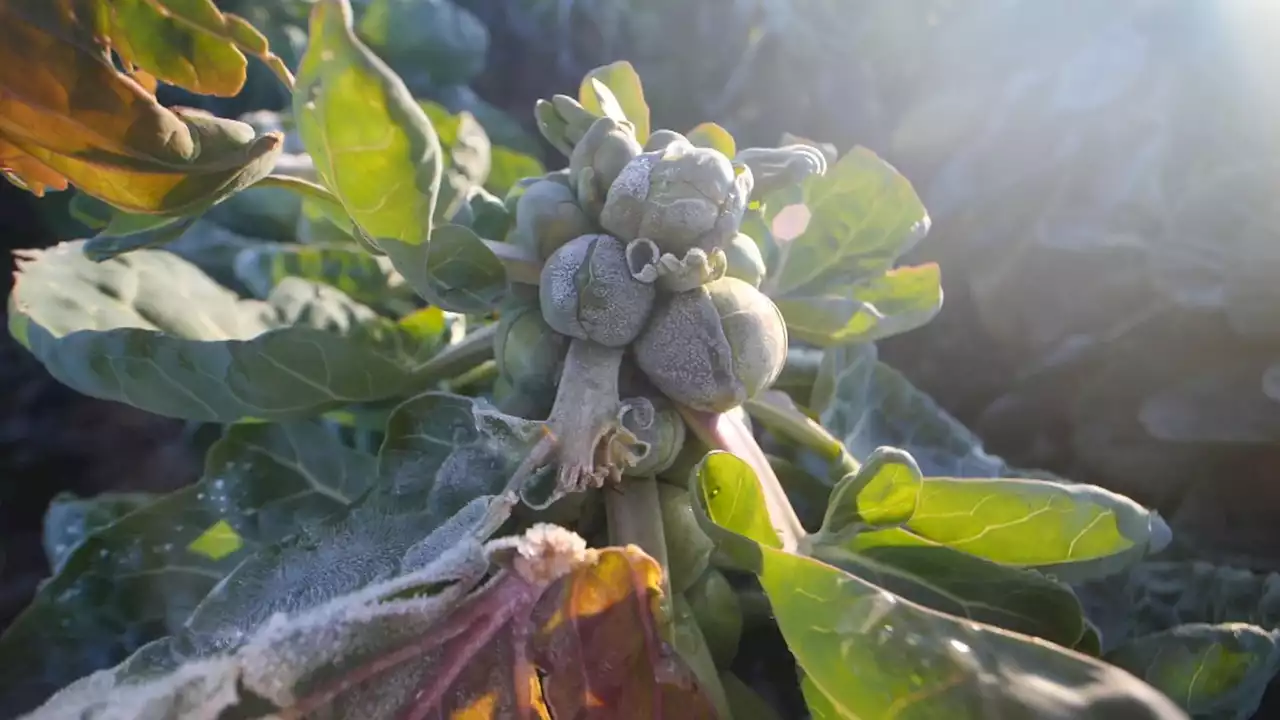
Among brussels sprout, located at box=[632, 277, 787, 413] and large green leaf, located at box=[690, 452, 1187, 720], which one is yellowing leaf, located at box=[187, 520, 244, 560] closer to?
brussels sprout, located at box=[632, 277, 787, 413]

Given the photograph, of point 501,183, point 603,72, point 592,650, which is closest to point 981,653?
point 592,650

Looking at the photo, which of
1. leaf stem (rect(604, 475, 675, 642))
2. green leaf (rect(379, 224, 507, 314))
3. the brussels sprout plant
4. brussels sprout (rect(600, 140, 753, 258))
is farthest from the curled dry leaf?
leaf stem (rect(604, 475, 675, 642))

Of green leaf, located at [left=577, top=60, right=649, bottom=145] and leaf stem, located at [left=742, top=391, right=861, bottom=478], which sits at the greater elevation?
green leaf, located at [left=577, top=60, right=649, bottom=145]

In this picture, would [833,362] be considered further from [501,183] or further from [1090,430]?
[501,183]

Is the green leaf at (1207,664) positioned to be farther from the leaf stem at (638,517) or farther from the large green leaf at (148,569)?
the large green leaf at (148,569)

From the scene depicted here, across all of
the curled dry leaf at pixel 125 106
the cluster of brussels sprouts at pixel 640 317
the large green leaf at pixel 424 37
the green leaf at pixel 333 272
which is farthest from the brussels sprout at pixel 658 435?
the large green leaf at pixel 424 37

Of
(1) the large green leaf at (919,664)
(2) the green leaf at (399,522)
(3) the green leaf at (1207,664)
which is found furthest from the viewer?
(3) the green leaf at (1207,664)
